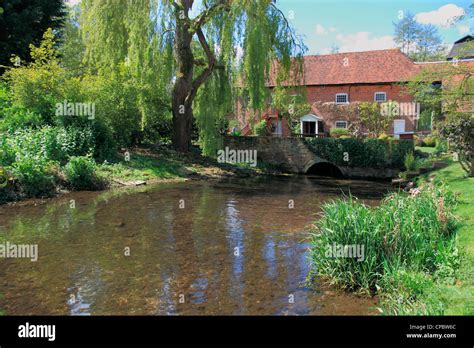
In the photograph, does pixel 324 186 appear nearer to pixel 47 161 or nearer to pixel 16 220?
pixel 47 161

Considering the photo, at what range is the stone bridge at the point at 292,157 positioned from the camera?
2490 centimetres

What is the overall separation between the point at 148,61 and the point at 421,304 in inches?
671

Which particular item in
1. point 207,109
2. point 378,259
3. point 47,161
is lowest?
point 378,259

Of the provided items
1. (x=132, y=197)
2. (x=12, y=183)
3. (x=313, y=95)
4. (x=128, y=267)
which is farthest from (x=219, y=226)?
(x=313, y=95)

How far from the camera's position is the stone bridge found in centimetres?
2490

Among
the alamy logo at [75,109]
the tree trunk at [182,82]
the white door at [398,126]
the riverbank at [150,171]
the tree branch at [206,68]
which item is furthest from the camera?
the white door at [398,126]

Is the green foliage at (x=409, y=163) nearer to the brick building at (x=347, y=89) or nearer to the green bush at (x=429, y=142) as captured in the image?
the green bush at (x=429, y=142)

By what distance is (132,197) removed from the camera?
1527 centimetres
